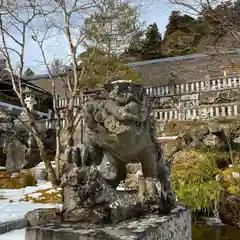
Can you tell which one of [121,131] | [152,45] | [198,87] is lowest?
[121,131]

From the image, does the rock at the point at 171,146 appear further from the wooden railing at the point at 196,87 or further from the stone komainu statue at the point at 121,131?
the stone komainu statue at the point at 121,131

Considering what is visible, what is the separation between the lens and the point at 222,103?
11.1 meters

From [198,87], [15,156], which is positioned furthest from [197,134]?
[15,156]

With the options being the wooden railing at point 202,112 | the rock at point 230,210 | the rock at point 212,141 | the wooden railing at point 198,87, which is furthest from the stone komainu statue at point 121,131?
the wooden railing at point 198,87

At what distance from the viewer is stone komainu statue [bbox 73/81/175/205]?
6.86 feet

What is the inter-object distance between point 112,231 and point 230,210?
482cm

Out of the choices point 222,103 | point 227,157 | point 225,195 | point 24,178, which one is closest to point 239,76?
point 222,103

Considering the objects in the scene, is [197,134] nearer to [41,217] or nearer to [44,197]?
[44,197]

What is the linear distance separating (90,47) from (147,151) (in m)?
10.2

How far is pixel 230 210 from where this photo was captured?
Answer: 576 cm

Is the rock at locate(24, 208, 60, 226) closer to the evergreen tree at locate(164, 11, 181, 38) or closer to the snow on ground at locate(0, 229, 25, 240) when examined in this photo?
the snow on ground at locate(0, 229, 25, 240)

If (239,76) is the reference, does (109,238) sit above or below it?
below

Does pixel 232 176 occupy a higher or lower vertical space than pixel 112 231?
lower

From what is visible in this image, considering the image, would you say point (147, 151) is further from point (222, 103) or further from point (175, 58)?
point (175, 58)
